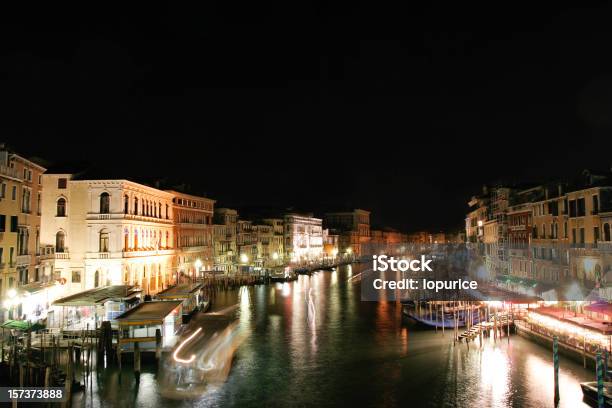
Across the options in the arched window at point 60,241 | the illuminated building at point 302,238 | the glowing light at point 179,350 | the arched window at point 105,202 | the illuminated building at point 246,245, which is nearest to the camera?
the glowing light at point 179,350

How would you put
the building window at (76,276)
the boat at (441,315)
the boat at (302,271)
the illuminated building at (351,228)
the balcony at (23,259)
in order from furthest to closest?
the illuminated building at (351,228)
the boat at (302,271)
the building window at (76,276)
the boat at (441,315)
the balcony at (23,259)

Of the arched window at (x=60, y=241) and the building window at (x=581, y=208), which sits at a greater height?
the building window at (x=581, y=208)

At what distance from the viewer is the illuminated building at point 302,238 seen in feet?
265

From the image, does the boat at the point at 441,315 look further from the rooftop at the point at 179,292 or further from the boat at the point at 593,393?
the rooftop at the point at 179,292

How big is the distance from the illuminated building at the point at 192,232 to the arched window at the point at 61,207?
1064 centimetres

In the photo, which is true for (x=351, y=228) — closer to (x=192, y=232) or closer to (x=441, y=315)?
(x=192, y=232)

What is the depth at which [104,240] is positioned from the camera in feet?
98.4

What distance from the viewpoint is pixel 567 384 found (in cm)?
1648

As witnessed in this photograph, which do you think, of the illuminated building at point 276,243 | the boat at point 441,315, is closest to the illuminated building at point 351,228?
the illuminated building at point 276,243

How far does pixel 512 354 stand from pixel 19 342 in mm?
18550

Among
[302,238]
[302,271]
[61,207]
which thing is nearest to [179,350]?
[61,207]

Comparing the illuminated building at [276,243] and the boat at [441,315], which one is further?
the illuminated building at [276,243]

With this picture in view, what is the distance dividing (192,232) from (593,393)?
1406 inches

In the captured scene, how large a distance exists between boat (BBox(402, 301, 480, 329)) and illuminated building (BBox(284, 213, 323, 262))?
154ft
